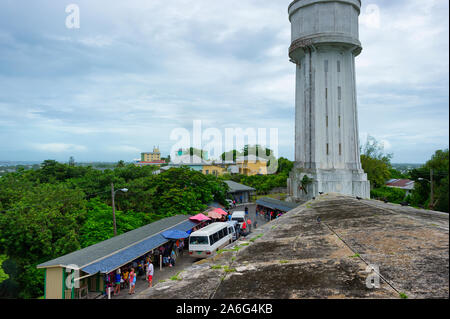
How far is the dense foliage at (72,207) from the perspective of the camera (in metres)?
16.2

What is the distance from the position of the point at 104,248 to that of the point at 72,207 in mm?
7403

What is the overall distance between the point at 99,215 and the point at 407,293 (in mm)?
21570

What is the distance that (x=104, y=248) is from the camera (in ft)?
50.5

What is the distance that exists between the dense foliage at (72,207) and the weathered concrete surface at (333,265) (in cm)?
1466

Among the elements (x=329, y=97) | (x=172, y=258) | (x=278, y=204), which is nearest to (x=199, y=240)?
(x=172, y=258)

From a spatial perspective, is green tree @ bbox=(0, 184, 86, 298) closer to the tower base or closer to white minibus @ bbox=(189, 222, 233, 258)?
white minibus @ bbox=(189, 222, 233, 258)

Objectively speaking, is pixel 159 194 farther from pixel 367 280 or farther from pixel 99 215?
pixel 367 280

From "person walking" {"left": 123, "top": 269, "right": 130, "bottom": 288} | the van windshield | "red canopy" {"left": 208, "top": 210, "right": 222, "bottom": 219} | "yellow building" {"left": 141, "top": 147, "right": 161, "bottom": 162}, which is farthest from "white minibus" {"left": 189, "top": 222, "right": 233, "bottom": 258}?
"yellow building" {"left": 141, "top": 147, "right": 161, "bottom": 162}

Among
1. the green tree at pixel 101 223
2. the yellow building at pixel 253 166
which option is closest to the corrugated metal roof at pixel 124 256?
the green tree at pixel 101 223

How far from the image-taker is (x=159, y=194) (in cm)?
2995

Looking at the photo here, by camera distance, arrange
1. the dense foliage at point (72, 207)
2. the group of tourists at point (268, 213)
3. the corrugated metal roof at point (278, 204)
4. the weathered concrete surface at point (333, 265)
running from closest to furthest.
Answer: the weathered concrete surface at point (333, 265)
the dense foliage at point (72, 207)
the corrugated metal roof at point (278, 204)
the group of tourists at point (268, 213)

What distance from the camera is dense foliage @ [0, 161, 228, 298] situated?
16.2m

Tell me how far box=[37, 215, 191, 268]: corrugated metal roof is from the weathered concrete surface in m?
9.62

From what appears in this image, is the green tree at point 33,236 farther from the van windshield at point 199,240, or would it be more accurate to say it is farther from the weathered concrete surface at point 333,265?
the weathered concrete surface at point 333,265
